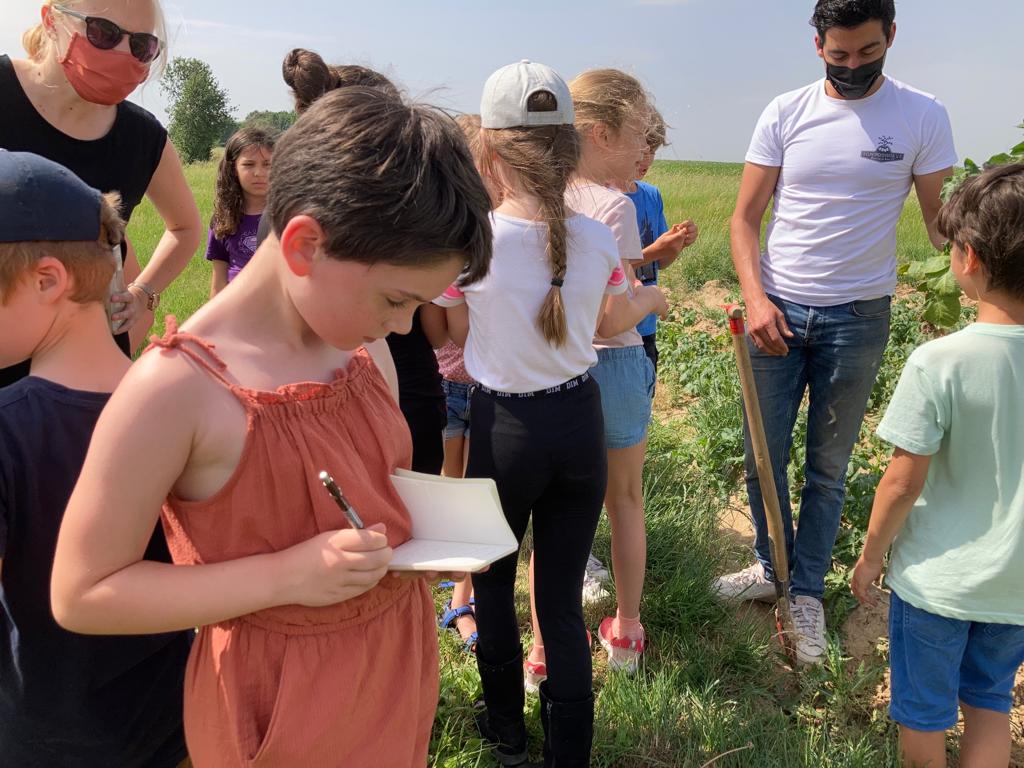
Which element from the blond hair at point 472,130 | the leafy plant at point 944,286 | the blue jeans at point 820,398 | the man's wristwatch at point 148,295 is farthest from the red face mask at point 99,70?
the leafy plant at point 944,286

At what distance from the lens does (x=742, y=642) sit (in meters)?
2.80

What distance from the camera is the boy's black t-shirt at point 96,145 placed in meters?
2.10

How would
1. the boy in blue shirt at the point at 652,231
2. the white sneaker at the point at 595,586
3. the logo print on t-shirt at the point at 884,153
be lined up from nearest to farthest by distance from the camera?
the logo print on t-shirt at the point at 884,153 < the boy in blue shirt at the point at 652,231 < the white sneaker at the point at 595,586

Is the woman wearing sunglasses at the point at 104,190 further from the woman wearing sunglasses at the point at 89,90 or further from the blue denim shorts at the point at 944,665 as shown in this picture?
the blue denim shorts at the point at 944,665

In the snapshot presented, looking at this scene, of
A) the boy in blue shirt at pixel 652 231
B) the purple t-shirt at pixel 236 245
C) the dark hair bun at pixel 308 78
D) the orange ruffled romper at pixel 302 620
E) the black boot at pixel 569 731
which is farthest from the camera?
the purple t-shirt at pixel 236 245

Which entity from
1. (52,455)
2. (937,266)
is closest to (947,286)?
(937,266)

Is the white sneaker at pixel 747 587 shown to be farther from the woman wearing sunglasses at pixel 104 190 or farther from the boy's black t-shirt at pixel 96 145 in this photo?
the boy's black t-shirt at pixel 96 145

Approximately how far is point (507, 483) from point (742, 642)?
1.38 m

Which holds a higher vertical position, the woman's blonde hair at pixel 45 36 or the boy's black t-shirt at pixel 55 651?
the woman's blonde hair at pixel 45 36

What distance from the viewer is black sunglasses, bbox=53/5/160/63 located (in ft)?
6.84

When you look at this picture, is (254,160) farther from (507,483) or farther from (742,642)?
(742,642)

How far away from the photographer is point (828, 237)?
2.86 meters

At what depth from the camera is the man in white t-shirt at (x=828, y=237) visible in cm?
277

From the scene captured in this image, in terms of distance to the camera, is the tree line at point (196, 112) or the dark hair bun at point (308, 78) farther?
the tree line at point (196, 112)
